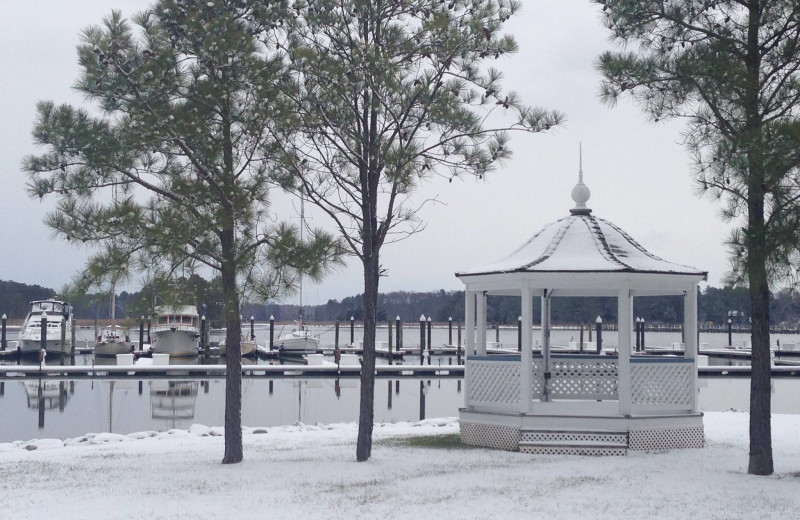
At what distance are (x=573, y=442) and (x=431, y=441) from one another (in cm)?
251

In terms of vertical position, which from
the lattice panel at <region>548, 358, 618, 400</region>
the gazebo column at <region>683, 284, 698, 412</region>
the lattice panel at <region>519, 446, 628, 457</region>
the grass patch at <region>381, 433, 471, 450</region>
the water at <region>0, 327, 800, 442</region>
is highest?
the gazebo column at <region>683, 284, 698, 412</region>

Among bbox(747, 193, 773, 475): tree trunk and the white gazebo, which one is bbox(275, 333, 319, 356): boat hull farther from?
bbox(747, 193, 773, 475): tree trunk

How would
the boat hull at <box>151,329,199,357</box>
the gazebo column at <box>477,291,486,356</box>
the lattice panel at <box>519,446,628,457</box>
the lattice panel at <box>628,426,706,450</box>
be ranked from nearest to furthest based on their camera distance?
1. the lattice panel at <box>519,446,628,457</box>
2. the lattice panel at <box>628,426,706,450</box>
3. the gazebo column at <box>477,291,486,356</box>
4. the boat hull at <box>151,329,199,357</box>

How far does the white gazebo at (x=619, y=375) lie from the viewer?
1316 cm

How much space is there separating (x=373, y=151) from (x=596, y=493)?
5.20 meters

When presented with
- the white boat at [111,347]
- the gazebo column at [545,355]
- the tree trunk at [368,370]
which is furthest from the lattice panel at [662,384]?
the white boat at [111,347]

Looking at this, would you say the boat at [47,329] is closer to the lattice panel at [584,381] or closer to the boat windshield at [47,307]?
the boat windshield at [47,307]

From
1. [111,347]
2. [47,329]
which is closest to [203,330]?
[111,347]

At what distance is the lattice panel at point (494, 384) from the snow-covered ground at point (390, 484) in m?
0.96

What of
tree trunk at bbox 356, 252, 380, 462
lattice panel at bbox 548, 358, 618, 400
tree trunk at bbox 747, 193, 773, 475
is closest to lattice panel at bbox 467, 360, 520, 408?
lattice panel at bbox 548, 358, 618, 400

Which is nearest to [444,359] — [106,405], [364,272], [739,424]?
[106,405]

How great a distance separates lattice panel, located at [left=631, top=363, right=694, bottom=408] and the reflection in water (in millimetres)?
13111

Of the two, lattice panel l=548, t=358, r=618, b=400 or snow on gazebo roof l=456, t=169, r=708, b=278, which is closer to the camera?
snow on gazebo roof l=456, t=169, r=708, b=278

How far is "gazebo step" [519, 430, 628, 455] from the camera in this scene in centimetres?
1297
